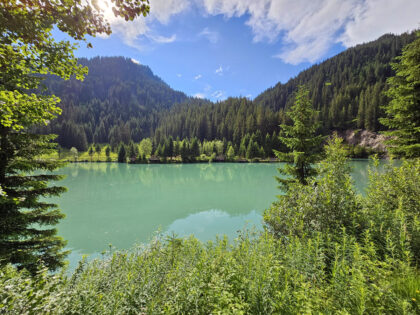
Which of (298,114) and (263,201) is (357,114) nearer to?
(263,201)

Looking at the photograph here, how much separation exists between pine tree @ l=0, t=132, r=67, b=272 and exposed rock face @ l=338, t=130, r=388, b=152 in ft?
360

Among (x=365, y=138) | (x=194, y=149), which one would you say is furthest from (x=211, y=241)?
(x=365, y=138)

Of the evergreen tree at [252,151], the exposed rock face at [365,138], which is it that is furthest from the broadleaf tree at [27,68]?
the exposed rock face at [365,138]

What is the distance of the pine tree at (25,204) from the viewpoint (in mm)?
5992

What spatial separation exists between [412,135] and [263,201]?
1552 centimetres

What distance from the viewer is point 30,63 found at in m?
3.99

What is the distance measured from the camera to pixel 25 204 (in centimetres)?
655

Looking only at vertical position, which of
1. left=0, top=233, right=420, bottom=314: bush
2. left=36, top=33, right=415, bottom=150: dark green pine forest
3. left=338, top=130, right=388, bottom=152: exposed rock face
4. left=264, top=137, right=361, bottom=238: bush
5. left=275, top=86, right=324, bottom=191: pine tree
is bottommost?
left=0, top=233, right=420, bottom=314: bush

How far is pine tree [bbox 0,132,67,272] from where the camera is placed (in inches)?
236

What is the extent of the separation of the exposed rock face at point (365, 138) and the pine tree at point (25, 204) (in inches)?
4315

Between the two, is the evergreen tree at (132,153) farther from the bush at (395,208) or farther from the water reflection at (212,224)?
the bush at (395,208)

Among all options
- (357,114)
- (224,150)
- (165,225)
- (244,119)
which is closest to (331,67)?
(357,114)

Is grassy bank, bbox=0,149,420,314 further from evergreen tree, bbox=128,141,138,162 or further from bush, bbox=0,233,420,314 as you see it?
evergreen tree, bbox=128,141,138,162

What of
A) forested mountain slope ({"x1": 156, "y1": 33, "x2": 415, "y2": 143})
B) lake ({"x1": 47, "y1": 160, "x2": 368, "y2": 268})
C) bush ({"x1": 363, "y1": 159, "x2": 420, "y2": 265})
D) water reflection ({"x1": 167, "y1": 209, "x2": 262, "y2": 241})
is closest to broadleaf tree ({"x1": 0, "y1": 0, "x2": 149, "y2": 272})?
lake ({"x1": 47, "y1": 160, "x2": 368, "y2": 268})
